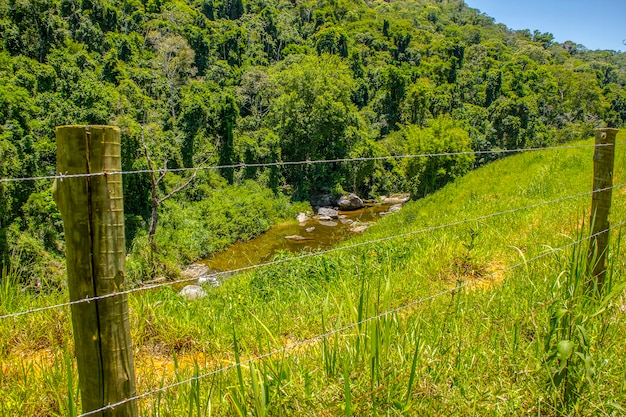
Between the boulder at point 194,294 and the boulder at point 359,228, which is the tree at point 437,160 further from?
the boulder at point 194,294

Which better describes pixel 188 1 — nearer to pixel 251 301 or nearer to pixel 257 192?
pixel 257 192

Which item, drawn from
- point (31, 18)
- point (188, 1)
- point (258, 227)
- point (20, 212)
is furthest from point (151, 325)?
point (188, 1)

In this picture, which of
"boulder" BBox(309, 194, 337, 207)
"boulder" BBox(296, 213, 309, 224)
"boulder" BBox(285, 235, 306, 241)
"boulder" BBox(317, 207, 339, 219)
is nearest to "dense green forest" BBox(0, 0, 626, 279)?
"boulder" BBox(309, 194, 337, 207)

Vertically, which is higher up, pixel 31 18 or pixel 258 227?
pixel 31 18

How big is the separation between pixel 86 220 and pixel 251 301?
13.7ft

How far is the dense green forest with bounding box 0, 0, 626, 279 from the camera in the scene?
23016 millimetres

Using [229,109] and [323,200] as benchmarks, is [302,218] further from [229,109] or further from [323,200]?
[229,109]

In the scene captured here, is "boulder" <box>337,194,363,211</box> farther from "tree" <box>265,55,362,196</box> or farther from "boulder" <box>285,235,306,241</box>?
"boulder" <box>285,235,306,241</box>

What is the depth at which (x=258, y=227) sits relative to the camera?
2877 cm

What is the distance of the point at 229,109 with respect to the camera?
118 ft

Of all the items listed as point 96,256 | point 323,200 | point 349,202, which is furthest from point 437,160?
point 96,256

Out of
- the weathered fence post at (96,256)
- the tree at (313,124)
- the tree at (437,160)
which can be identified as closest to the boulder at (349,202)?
the tree at (313,124)

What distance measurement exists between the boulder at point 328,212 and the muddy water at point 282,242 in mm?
549

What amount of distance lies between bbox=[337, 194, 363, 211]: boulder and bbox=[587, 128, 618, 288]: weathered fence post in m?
32.4
